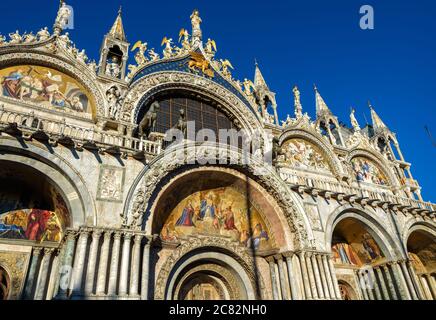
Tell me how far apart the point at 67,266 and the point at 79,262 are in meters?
0.38

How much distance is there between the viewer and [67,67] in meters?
13.4

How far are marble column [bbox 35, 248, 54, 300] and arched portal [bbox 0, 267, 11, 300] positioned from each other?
0.79m

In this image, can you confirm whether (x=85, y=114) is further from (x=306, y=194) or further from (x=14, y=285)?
(x=306, y=194)

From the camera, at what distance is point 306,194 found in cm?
1429

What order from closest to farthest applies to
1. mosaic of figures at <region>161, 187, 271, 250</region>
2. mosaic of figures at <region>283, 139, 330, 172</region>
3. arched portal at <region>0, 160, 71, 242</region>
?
arched portal at <region>0, 160, 71, 242</region>, mosaic of figures at <region>161, 187, 271, 250</region>, mosaic of figures at <region>283, 139, 330, 172</region>

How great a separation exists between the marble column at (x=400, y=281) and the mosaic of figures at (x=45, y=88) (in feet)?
51.7

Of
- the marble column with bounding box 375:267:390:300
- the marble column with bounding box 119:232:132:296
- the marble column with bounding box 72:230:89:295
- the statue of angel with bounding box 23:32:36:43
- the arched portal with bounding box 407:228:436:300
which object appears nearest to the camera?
the marble column with bounding box 72:230:89:295

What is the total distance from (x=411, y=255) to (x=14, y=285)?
20186 millimetres

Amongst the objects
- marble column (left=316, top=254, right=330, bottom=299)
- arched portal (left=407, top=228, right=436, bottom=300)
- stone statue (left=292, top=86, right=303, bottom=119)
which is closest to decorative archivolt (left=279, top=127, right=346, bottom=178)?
stone statue (left=292, top=86, right=303, bottom=119)

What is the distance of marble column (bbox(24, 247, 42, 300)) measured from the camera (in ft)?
31.3

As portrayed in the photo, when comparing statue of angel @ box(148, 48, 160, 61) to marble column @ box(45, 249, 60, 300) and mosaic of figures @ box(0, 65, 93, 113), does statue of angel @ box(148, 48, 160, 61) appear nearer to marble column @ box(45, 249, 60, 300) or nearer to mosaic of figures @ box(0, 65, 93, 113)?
mosaic of figures @ box(0, 65, 93, 113)

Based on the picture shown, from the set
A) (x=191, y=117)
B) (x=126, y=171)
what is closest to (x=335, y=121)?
(x=191, y=117)

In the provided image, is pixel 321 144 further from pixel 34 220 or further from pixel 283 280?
pixel 34 220

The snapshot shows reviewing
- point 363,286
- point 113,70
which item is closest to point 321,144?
point 363,286
